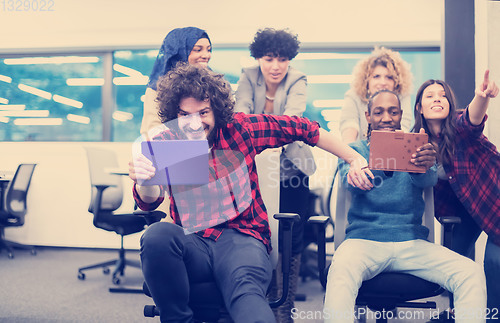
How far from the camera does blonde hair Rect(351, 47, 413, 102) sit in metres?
2.26

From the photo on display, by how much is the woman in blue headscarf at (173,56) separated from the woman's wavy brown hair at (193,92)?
0.35 metres

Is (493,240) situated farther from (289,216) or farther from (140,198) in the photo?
(140,198)

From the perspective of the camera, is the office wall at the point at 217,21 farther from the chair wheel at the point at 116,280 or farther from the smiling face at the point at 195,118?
the smiling face at the point at 195,118

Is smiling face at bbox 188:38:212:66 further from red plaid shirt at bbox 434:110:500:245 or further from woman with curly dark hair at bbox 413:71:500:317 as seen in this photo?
red plaid shirt at bbox 434:110:500:245

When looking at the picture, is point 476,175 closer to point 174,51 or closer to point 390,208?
point 390,208

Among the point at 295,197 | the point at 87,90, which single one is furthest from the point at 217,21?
the point at 295,197

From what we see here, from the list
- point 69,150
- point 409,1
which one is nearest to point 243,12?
point 409,1

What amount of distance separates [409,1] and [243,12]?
1510mm

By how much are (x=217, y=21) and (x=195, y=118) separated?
116 inches

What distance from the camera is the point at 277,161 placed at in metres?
1.56

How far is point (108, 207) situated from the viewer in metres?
3.10

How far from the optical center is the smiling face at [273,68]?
216 cm

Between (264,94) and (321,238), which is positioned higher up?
(264,94)

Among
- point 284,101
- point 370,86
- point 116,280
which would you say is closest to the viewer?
point 284,101
